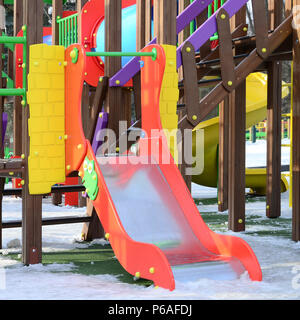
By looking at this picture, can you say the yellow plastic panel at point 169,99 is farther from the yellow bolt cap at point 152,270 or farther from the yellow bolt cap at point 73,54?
the yellow bolt cap at point 152,270

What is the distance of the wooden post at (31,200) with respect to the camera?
4.57 metres

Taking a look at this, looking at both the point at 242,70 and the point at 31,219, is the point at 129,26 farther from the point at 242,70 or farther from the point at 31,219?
the point at 31,219

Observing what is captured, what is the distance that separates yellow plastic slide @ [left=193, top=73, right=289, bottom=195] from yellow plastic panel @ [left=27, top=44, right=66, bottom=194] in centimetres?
458

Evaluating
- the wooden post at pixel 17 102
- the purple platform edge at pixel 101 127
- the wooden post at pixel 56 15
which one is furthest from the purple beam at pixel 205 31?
the wooden post at pixel 17 102

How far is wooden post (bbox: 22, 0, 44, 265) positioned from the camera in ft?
15.0

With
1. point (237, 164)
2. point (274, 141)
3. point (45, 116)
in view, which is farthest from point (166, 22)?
point (274, 141)

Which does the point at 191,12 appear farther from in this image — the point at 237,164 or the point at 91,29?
the point at 237,164

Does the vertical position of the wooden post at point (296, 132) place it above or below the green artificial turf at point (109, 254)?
above

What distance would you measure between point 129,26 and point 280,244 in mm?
3676

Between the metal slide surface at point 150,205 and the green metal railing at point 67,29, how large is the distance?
96.5 inches

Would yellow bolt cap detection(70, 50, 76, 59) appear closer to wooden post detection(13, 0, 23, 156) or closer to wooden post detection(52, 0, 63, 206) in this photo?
wooden post detection(52, 0, 63, 206)

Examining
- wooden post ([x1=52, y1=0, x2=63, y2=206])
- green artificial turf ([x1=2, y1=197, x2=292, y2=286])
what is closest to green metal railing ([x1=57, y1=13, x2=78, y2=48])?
wooden post ([x1=52, y1=0, x2=63, y2=206])

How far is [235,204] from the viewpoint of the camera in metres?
6.38
